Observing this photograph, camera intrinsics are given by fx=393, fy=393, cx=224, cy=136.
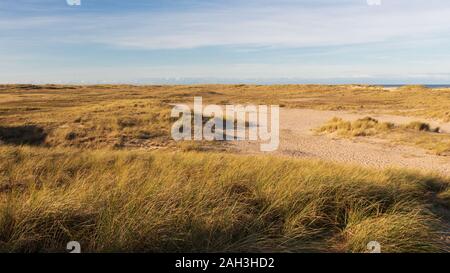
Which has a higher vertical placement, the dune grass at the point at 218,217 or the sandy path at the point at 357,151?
the dune grass at the point at 218,217

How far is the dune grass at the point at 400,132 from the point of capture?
17791mm

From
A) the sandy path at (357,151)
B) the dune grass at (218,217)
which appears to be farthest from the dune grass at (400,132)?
the dune grass at (218,217)

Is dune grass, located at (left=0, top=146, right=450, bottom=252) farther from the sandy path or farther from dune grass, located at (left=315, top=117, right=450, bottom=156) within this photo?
dune grass, located at (left=315, top=117, right=450, bottom=156)

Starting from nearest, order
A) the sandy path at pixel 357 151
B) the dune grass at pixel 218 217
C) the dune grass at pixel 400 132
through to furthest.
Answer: the dune grass at pixel 218 217
the sandy path at pixel 357 151
the dune grass at pixel 400 132

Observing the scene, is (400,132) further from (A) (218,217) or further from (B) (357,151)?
(A) (218,217)

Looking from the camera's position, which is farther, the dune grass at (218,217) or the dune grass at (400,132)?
the dune grass at (400,132)

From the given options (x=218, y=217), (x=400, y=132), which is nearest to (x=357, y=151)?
(x=400, y=132)

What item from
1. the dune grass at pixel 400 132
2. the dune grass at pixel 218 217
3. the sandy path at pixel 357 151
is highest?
the dune grass at pixel 218 217

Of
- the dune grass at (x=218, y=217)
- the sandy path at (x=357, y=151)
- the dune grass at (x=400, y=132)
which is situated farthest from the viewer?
the dune grass at (x=400, y=132)

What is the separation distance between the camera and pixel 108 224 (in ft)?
12.7

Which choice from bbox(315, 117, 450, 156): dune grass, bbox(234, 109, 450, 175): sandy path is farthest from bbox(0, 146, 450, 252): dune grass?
bbox(315, 117, 450, 156): dune grass

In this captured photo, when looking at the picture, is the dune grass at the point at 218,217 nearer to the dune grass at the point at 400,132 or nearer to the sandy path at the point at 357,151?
the sandy path at the point at 357,151
